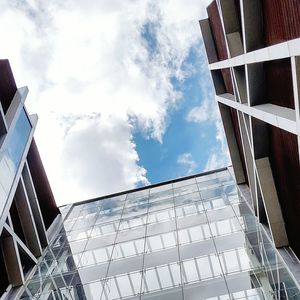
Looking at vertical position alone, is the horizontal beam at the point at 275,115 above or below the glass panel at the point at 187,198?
above

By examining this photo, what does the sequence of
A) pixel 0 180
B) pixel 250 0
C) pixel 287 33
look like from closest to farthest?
pixel 287 33 → pixel 250 0 → pixel 0 180

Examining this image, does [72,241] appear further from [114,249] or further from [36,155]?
[36,155]

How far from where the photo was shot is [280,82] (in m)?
13.6

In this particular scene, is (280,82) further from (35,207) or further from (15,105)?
(35,207)

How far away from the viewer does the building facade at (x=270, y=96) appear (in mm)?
11750

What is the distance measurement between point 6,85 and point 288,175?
1654 centimetres

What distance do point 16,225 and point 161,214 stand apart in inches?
358

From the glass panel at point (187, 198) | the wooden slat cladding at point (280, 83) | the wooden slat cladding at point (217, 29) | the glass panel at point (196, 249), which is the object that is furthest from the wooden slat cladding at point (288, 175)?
the glass panel at point (187, 198)

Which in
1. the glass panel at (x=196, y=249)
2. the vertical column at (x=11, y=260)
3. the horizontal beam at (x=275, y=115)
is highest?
the horizontal beam at (x=275, y=115)

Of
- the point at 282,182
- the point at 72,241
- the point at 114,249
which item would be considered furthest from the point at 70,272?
the point at 282,182

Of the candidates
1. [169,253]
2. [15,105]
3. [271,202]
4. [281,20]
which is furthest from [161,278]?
[15,105]

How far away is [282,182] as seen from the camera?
682 inches

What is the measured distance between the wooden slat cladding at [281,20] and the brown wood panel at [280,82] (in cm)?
75

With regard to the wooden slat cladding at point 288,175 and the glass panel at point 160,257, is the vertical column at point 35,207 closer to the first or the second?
the glass panel at point 160,257
